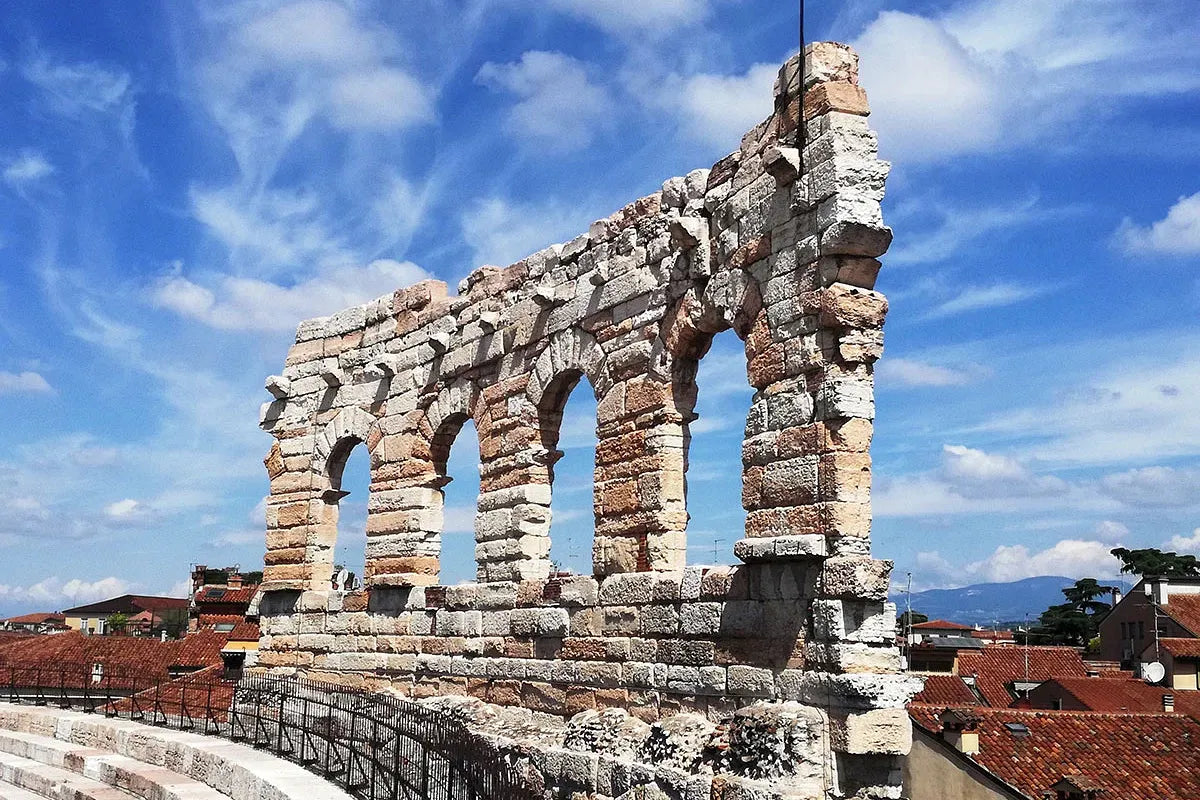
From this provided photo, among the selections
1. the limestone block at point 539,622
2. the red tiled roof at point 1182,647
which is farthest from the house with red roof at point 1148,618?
the limestone block at point 539,622

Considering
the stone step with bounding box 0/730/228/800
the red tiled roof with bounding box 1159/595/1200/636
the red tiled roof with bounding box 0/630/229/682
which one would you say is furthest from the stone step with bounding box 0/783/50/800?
the red tiled roof with bounding box 1159/595/1200/636

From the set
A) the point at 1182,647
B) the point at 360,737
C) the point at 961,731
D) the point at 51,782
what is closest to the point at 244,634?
the point at 51,782

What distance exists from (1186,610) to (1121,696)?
16.3 meters

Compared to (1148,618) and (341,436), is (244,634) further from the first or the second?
(1148,618)

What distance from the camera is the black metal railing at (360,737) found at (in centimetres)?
786

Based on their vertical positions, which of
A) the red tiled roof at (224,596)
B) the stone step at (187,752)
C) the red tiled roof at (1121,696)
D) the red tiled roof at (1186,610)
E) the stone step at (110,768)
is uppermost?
the red tiled roof at (224,596)

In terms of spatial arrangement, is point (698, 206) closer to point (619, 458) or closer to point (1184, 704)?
point (619, 458)

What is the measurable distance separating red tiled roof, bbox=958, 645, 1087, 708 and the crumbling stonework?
19384mm

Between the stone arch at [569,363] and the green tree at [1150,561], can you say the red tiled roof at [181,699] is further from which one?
the green tree at [1150,561]

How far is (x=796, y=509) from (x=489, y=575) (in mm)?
4795

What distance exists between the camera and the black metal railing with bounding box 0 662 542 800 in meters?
7.86

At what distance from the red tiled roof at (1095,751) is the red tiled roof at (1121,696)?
6949 millimetres

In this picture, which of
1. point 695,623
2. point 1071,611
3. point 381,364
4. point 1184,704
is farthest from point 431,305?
point 1071,611

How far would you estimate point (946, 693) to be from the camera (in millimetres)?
23594
